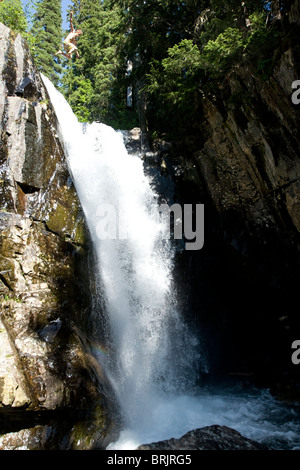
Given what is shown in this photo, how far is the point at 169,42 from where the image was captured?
1263cm

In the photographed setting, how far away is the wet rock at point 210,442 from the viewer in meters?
5.39

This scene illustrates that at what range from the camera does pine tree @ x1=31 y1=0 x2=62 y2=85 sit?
24312 millimetres

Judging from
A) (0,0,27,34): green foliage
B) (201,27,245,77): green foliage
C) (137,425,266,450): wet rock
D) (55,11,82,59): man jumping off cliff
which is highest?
(55,11,82,59): man jumping off cliff

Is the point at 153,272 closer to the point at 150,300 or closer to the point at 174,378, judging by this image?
the point at 150,300

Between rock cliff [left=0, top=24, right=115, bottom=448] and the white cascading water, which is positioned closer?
rock cliff [left=0, top=24, right=115, bottom=448]

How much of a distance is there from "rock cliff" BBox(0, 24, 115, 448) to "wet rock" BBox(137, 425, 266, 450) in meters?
1.24

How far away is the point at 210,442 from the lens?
559cm

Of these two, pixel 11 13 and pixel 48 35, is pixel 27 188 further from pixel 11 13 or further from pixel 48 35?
pixel 48 35

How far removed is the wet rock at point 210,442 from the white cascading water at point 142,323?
0.67m

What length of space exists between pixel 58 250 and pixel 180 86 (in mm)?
6837

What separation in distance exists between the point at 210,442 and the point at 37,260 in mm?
4810

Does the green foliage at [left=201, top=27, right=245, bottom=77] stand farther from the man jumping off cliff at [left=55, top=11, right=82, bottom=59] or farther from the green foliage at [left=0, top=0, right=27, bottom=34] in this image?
the man jumping off cliff at [left=55, top=11, right=82, bottom=59]

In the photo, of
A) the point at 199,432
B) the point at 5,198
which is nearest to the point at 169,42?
the point at 5,198

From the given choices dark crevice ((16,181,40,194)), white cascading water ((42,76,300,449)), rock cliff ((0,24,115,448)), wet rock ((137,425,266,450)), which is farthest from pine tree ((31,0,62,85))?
wet rock ((137,425,266,450))
